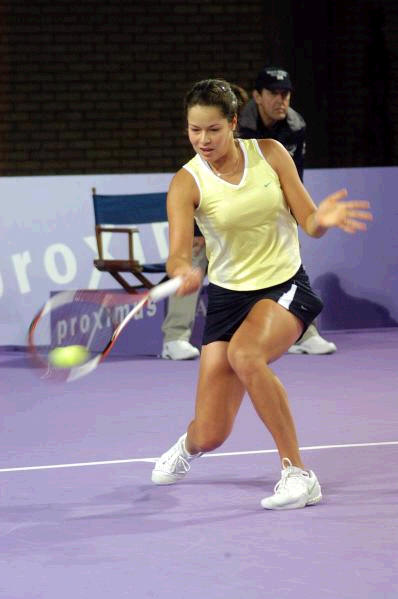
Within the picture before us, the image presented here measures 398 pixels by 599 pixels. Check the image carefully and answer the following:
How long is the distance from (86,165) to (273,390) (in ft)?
34.9

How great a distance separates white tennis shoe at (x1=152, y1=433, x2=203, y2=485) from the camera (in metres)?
5.38

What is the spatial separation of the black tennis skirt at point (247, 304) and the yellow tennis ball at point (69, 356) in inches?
18.8

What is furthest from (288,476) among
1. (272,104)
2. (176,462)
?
(272,104)

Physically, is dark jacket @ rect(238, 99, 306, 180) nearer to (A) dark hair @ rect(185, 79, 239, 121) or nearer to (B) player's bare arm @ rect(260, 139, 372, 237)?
(B) player's bare arm @ rect(260, 139, 372, 237)

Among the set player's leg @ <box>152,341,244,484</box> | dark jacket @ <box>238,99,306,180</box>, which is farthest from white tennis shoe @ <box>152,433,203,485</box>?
dark jacket @ <box>238,99,306,180</box>

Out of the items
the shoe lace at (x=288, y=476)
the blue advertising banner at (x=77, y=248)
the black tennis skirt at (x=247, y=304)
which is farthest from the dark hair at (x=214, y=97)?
the blue advertising banner at (x=77, y=248)

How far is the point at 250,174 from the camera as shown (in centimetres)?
504

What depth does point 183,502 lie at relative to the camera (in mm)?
5086

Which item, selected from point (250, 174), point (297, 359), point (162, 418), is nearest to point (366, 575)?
point (250, 174)

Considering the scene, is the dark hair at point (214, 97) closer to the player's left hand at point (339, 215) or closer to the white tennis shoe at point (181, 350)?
the player's left hand at point (339, 215)

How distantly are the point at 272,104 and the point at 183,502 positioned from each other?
13.9ft

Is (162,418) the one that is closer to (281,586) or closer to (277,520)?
(277,520)

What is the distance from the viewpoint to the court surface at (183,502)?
3982 millimetres

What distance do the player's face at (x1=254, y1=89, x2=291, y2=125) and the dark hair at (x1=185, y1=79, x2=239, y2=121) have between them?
3.82 m
